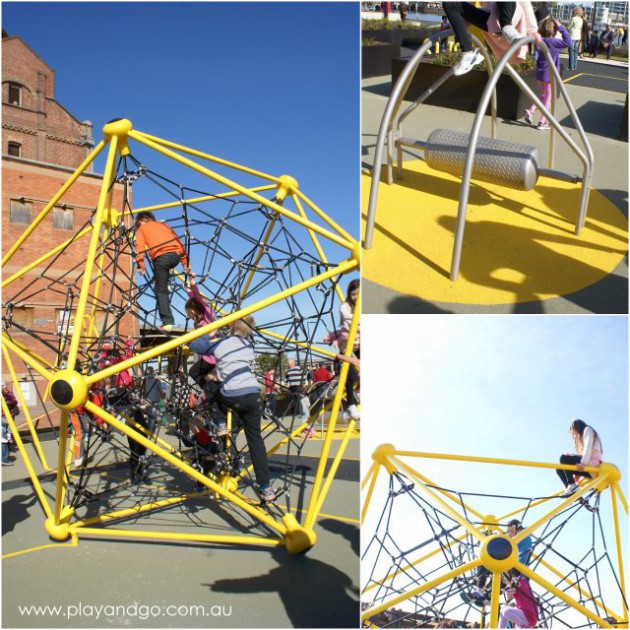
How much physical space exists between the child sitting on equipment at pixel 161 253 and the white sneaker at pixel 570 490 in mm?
3589

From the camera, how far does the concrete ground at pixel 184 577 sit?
11.4 ft

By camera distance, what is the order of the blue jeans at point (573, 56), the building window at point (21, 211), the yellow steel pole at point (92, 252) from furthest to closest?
the building window at point (21, 211), the blue jeans at point (573, 56), the yellow steel pole at point (92, 252)

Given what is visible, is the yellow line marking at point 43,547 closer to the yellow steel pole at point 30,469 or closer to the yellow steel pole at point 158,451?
the yellow steel pole at point 30,469

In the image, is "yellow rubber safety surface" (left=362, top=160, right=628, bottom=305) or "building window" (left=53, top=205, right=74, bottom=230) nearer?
"yellow rubber safety surface" (left=362, top=160, right=628, bottom=305)

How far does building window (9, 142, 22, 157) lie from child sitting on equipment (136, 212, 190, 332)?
28.0 m

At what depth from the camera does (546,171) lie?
5.42 m

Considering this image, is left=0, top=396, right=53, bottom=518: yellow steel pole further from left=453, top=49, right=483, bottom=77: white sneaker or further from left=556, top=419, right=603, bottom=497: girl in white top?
left=453, top=49, right=483, bottom=77: white sneaker

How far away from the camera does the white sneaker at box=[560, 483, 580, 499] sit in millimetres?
4074

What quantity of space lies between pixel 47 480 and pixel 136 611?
3685 millimetres

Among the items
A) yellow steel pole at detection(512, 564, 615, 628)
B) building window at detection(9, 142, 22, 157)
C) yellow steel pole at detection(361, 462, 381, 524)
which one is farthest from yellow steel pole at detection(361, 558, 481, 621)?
building window at detection(9, 142, 22, 157)

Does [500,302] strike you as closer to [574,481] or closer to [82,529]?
[574,481]

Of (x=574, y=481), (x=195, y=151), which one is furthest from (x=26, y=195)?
(x=574, y=481)

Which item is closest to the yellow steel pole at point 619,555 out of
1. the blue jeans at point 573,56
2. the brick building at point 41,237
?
the brick building at point 41,237

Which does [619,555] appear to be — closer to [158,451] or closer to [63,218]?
[158,451]
